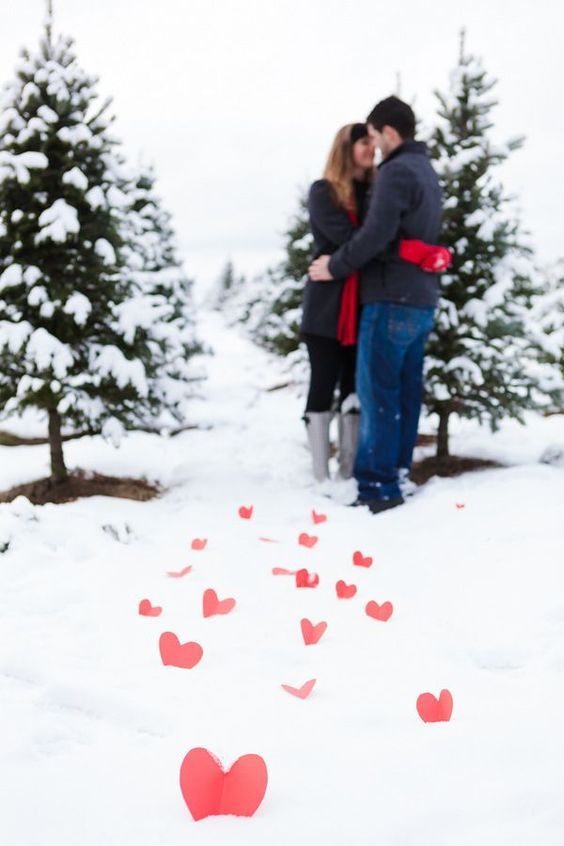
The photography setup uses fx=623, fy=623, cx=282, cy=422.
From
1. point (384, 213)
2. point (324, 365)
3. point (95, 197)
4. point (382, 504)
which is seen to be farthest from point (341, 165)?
point (382, 504)

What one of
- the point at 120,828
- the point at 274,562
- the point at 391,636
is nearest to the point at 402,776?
the point at 120,828

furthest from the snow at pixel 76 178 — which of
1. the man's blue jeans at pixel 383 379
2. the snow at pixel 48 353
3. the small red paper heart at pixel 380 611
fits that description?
the small red paper heart at pixel 380 611

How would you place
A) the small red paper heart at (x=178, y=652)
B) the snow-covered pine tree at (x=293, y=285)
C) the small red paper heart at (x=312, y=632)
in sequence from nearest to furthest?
1. the small red paper heart at (x=178, y=652)
2. the small red paper heart at (x=312, y=632)
3. the snow-covered pine tree at (x=293, y=285)

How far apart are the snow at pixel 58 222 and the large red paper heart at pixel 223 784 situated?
4.30 m

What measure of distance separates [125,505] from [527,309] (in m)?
3.93

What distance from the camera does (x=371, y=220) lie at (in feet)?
13.8

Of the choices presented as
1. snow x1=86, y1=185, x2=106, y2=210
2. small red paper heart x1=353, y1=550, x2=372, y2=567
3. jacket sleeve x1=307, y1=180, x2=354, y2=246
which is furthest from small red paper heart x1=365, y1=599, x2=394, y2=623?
snow x1=86, y1=185, x2=106, y2=210

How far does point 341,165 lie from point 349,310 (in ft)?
3.58

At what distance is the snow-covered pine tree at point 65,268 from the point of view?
478cm

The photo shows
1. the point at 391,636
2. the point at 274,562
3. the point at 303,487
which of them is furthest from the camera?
the point at 303,487

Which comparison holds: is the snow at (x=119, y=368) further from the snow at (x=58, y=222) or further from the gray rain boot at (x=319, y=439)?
the gray rain boot at (x=319, y=439)

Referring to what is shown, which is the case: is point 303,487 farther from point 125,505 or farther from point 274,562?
point 274,562

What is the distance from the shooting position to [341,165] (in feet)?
15.5

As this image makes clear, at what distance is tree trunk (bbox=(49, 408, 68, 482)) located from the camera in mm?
5328
